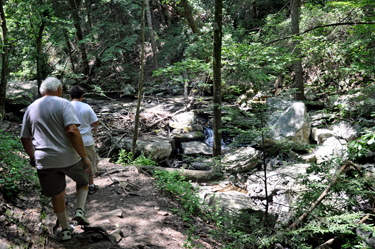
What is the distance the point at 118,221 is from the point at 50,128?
1.94 meters

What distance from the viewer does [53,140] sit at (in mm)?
2711

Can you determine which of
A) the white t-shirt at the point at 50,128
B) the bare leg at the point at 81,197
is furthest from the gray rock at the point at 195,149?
the white t-shirt at the point at 50,128

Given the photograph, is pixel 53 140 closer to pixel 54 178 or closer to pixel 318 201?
pixel 54 178

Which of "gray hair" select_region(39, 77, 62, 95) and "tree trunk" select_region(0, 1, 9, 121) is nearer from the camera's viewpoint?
"gray hair" select_region(39, 77, 62, 95)

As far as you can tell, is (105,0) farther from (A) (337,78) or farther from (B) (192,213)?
(B) (192,213)

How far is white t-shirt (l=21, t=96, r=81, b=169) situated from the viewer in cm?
269

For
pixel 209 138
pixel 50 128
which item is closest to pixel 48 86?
pixel 50 128

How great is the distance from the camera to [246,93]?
44.7ft

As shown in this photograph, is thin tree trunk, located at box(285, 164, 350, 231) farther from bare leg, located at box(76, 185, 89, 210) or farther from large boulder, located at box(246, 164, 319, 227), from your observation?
bare leg, located at box(76, 185, 89, 210)

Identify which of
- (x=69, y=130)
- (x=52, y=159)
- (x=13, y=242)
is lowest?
(x=13, y=242)

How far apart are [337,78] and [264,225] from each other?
10.5 metres

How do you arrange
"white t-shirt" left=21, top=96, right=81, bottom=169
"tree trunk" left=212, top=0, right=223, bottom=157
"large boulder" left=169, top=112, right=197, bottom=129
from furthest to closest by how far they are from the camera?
"large boulder" left=169, top=112, right=197, bottom=129, "tree trunk" left=212, top=0, right=223, bottom=157, "white t-shirt" left=21, top=96, right=81, bottom=169

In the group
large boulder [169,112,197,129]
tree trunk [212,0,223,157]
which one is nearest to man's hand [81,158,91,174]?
tree trunk [212,0,223,157]

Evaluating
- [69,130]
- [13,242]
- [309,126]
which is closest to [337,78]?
[309,126]
